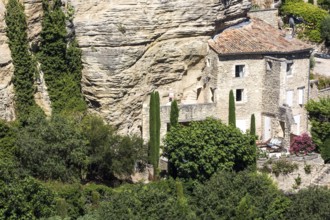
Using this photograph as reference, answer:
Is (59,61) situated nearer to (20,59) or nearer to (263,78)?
(20,59)

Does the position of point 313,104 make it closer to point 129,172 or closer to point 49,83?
point 129,172

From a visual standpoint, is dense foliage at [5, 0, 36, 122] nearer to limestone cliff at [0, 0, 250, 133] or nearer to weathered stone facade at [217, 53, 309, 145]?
limestone cliff at [0, 0, 250, 133]

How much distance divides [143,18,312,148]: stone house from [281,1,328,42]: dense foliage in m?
16.4

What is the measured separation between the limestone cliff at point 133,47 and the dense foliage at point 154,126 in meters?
1.16

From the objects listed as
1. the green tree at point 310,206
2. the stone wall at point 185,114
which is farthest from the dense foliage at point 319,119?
the green tree at point 310,206

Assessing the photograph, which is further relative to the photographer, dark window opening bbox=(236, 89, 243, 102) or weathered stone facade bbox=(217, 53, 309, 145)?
dark window opening bbox=(236, 89, 243, 102)

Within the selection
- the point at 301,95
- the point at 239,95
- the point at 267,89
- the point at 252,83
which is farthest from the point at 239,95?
the point at 301,95

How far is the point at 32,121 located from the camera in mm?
50219

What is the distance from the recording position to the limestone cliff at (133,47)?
52.8 metres

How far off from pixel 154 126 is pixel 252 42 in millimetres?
8753

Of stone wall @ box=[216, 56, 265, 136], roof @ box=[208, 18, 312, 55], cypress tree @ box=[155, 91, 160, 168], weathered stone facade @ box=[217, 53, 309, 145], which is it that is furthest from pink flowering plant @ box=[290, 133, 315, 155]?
cypress tree @ box=[155, 91, 160, 168]

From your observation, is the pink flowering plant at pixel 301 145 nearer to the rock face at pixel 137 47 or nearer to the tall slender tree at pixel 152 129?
the rock face at pixel 137 47

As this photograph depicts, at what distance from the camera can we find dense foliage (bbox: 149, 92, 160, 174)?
5372 cm

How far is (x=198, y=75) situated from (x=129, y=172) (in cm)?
903
